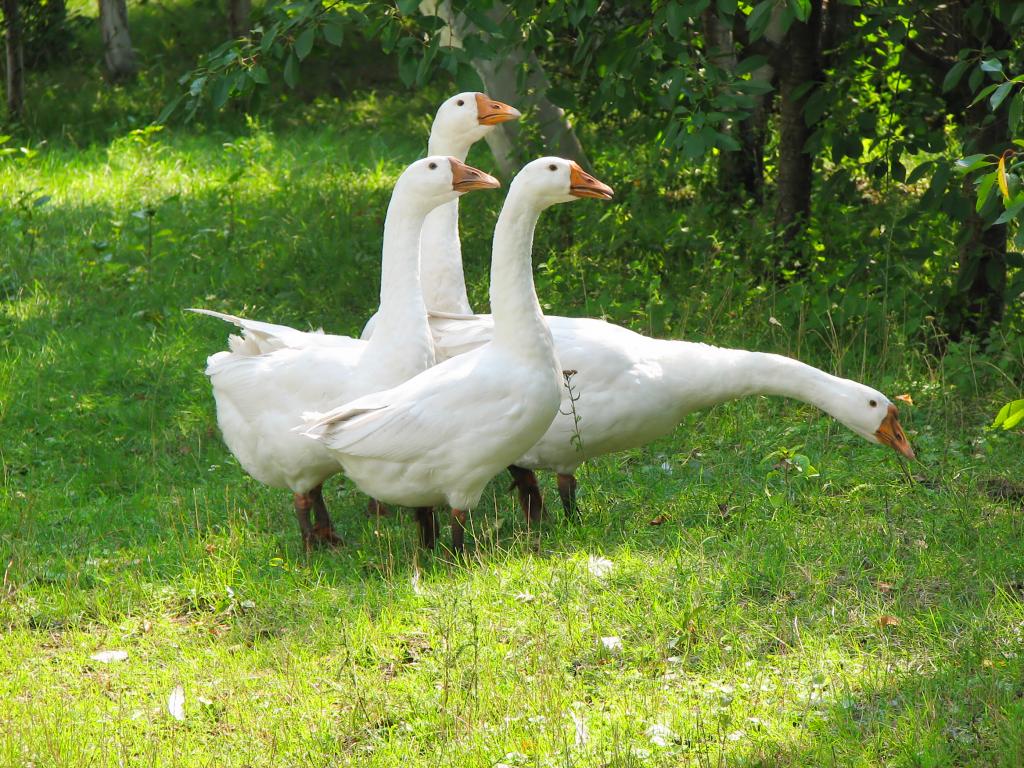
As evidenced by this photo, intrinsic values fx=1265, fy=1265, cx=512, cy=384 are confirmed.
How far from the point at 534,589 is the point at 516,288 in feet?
4.01

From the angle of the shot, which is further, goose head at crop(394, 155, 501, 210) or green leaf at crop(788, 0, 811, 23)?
green leaf at crop(788, 0, 811, 23)

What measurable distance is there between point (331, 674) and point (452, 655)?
443mm

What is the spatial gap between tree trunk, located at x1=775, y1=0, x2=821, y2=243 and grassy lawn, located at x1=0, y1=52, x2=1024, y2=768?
0.47 meters

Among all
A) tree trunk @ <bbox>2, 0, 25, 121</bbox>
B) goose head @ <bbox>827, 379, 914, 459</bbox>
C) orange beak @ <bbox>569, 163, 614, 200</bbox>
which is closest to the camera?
orange beak @ <bbox>569, 163, 614, 200</bbox>

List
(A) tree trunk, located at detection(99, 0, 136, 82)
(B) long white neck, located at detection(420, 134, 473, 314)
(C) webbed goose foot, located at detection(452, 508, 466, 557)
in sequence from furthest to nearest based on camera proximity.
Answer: (A) tree trunk, located at detection(99, 0, 136, 82)
(B) long white neck, located at detection(420, 134, 473, 314)
(C) webbed goose foot, located at detection(452, 508, 466, 557)

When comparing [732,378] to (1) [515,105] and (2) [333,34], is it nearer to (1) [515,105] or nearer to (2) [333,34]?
(2) [333,34]

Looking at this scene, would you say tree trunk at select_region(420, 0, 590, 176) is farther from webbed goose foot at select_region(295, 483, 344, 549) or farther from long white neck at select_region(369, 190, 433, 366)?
webbed goose foot at select_region(295, 483, 344, 549)

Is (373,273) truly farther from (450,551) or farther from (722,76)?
→ (450,551)

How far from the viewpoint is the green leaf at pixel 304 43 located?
5984 mm

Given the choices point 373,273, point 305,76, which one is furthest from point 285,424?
point 305,76

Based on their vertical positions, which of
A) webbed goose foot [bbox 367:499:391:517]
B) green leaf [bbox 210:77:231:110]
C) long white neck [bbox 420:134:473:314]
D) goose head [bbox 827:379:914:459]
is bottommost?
webbed goose foot [bbox 367:499:391:517]

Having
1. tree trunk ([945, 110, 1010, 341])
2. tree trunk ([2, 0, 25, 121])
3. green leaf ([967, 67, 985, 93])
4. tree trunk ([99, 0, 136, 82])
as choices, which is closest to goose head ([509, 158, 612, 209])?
green leaf ([967, 67, 985, 93])

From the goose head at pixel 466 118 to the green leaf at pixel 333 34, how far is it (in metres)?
0.81

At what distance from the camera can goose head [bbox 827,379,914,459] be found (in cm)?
580
